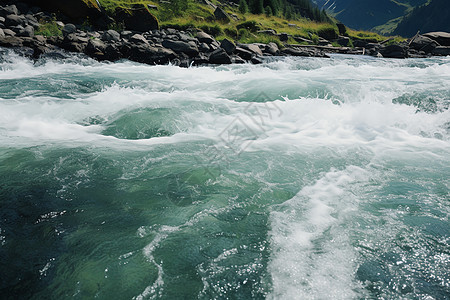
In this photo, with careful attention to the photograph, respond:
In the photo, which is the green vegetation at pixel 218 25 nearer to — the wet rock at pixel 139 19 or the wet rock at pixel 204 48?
the wet rock at pixel 139 19

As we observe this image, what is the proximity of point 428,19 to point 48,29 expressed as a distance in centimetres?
A: 22632

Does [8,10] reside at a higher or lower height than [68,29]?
higher

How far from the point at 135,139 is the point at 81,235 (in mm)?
3051

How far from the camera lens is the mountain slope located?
165875 millimetres

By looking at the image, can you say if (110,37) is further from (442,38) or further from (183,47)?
(442,38)

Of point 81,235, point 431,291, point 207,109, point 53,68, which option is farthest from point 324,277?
point 53,68

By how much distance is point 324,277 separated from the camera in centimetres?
241

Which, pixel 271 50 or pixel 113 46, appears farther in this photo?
pixel 271 50

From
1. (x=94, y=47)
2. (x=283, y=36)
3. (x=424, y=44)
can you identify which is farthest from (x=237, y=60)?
(x=424, y=44)

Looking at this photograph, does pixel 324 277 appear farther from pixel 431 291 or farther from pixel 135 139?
pixel 135 139

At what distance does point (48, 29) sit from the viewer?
17125 millimetres

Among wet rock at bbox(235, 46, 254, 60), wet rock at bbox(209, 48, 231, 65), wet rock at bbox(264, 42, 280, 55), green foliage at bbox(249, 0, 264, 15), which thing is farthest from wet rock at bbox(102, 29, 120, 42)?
green foliage at bbox(249, 0, 264, 15)

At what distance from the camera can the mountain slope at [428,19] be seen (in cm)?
16588

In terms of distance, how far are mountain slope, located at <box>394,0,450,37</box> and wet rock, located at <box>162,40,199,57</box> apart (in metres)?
208
